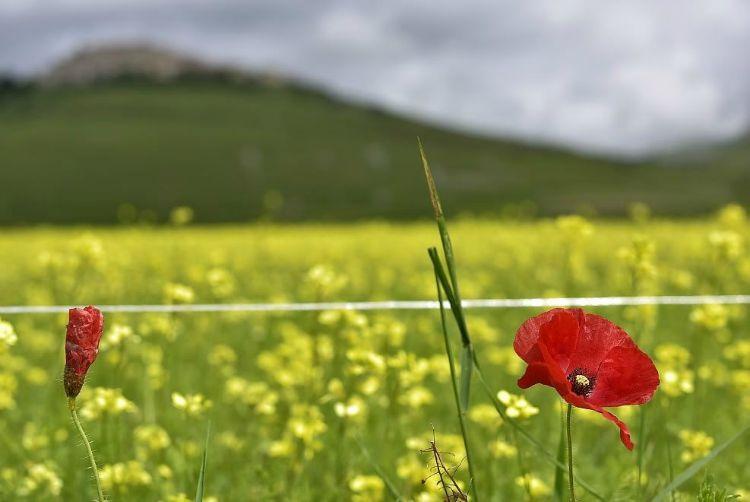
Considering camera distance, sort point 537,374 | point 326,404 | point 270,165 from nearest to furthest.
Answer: point 537,374
point 326,404
point 270,165

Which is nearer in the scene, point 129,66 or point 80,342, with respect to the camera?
point 80,342

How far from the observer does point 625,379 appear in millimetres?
950

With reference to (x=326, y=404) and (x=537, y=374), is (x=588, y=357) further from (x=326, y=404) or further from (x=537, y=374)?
(x=326, y=404)

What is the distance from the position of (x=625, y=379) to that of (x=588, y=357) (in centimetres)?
6

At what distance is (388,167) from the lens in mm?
69562

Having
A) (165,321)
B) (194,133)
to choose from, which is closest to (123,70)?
(194,133)

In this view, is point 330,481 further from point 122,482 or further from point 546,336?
point 546,336

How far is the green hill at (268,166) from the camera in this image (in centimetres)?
5391

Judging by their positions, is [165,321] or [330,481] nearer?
[330,481]

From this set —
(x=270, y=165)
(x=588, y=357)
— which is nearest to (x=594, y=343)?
(x=588, y=357)

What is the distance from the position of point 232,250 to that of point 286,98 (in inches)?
3099

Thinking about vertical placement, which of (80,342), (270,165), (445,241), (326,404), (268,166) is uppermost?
(270,165)

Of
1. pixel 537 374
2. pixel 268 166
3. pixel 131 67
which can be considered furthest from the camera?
pixel 131 67

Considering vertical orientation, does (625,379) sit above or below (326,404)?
above
